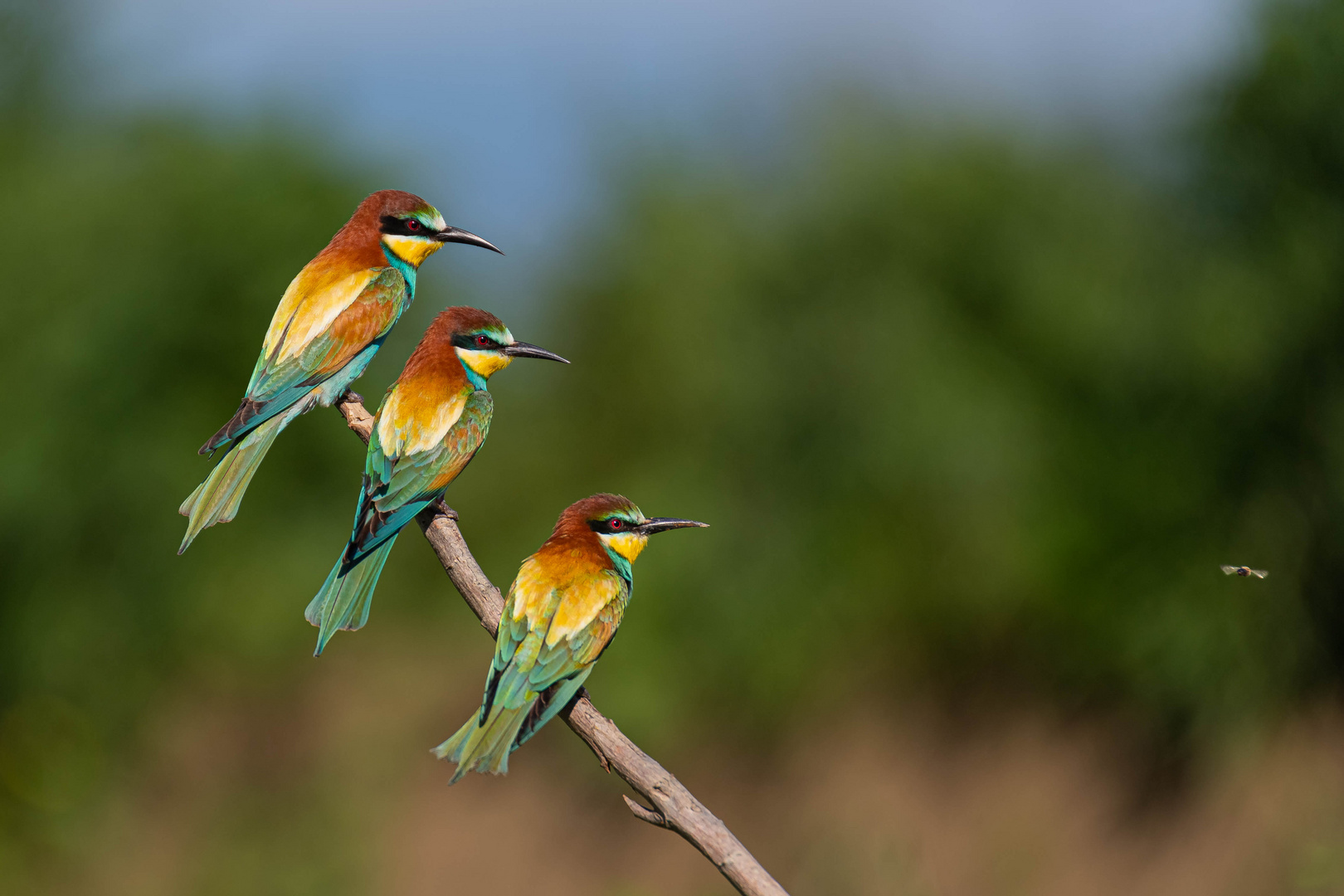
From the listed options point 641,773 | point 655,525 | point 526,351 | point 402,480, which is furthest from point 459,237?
point 641,773

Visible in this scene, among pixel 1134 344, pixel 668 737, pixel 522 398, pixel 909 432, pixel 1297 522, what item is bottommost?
pixel 668 737

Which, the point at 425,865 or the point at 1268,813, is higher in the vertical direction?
the point at 1268,813

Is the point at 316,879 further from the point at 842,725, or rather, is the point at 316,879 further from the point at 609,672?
the point at 842,725

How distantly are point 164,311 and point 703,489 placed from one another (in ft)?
12.6

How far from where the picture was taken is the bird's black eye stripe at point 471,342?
1300 millimetres

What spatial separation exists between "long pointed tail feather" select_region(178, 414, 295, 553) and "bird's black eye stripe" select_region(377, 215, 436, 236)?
0.27 m

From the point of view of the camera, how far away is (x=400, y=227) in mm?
1292

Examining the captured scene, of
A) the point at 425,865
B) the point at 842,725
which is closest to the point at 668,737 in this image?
the point at 842,725

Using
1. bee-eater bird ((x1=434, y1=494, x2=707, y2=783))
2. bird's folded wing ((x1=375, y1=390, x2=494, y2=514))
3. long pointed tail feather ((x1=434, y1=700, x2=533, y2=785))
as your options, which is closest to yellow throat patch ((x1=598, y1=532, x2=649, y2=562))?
bee-eater bird ((x1=434, y1=494, x2=707, y2=783))

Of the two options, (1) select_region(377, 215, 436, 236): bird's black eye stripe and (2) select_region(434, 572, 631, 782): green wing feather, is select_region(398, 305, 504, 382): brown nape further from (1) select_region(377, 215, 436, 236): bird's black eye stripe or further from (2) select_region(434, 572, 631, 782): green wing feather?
(2) select_region(434, 572, 631, 782): green wing feather

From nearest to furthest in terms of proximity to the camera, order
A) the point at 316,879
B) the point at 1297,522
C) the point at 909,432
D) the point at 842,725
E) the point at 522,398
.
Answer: the point at 316,879
the point at 1297,522
the point at 909,432
the point at 842,725
the point at 522,398

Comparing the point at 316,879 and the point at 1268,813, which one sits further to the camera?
the point at 1268,813

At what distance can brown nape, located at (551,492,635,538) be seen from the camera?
1.20 metres

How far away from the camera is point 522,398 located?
8586 millimetres
